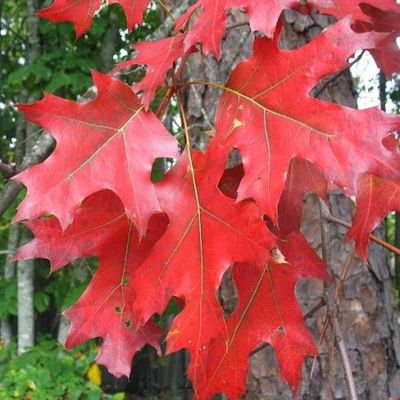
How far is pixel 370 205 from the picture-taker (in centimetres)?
76

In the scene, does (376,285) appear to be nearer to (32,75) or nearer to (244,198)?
(244,198)

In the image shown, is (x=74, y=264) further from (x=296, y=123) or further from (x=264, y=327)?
(x=296, y=123)

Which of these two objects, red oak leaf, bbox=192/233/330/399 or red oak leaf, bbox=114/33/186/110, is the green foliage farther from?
red oak leaf, bbox=114/33/186/110

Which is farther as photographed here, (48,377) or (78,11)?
(48,377)

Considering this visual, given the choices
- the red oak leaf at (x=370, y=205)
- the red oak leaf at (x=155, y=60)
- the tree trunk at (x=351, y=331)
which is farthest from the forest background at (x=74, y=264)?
the red oak leaf at (x=155, y=60)

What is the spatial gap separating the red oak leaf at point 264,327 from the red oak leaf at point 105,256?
125mm

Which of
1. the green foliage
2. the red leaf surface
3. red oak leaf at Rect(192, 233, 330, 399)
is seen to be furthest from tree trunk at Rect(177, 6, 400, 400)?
the green foliage

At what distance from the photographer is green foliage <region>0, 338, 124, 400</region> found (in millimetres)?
2645

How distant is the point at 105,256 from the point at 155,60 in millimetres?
321

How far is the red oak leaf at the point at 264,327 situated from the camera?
2.70ft

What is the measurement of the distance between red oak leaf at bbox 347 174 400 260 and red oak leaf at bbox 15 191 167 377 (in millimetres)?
298

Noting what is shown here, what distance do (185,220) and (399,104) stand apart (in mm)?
3487

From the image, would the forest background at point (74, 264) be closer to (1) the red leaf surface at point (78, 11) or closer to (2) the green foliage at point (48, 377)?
(2) the green foliage at point (48, 377)

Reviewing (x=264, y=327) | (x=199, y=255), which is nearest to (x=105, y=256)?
(x=199, y=255)
